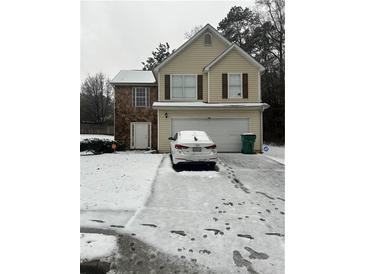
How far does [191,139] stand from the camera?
5.23 m

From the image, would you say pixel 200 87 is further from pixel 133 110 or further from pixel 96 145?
pixel 96 145

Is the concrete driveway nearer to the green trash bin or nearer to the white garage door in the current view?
the green trash bin

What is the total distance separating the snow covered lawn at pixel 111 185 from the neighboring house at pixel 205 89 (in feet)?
7.83

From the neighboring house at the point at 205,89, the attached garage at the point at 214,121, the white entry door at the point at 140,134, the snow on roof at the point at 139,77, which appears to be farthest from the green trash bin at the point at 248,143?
the snow on roof at the point at 139,77

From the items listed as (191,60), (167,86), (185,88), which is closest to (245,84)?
(185,88)

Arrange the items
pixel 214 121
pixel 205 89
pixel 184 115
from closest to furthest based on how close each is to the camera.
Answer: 1. pixel 214 121
2. pixel 184 115
3. pixel 205 89

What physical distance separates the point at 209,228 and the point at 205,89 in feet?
21.4

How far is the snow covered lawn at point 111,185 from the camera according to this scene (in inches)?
116

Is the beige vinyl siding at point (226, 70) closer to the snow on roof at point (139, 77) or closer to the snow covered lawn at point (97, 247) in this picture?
the snow on roof at point (139, 77)

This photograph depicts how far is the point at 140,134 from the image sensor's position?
9828 millimetres
